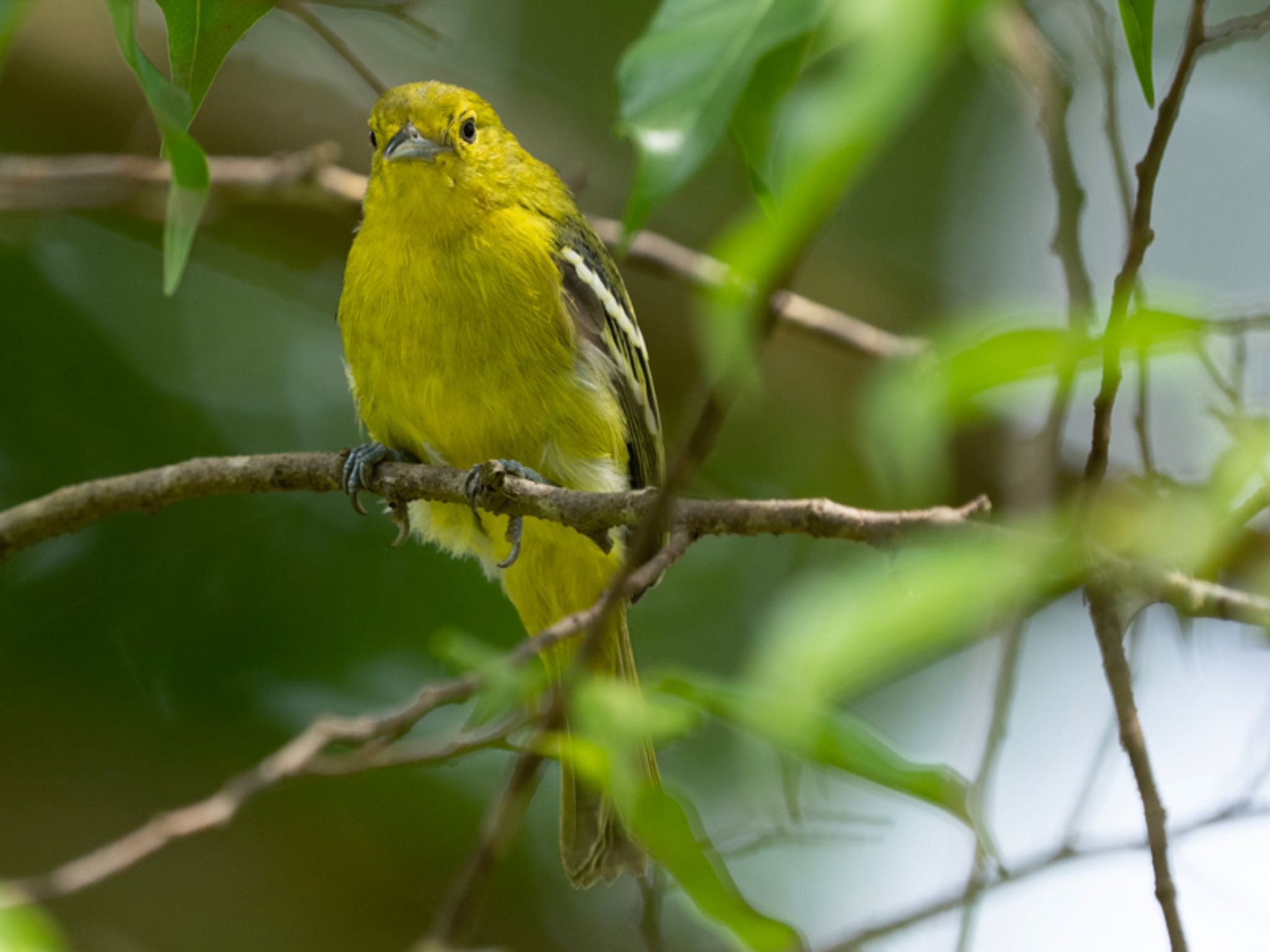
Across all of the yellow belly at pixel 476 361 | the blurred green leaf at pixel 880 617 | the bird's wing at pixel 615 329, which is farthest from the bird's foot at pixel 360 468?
the blurred green leaf at pixel 880 617

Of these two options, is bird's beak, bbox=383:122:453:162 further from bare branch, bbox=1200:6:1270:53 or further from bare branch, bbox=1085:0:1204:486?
bare branch, bbox=1085:0:1204:486

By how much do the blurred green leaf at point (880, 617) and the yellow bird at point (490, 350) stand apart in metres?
2.26

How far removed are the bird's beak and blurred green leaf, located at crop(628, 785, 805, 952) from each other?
2.58m

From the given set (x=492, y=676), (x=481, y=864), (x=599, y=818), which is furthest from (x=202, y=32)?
(x=599, y=818)

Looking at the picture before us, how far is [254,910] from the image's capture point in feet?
19.0

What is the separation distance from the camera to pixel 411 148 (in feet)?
12.4

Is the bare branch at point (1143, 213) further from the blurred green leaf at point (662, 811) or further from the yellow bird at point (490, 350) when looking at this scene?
the yellow bird at point (490, 350)

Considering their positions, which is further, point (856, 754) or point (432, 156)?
point (432, 156)

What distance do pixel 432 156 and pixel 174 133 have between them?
227cm

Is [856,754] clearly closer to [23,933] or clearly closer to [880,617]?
[880,617]

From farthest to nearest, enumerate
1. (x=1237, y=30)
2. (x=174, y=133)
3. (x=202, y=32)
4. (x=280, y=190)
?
(x=280, y=190)
(x=1237, y=30)
(x=202, y=32)
(x=174, y=133)

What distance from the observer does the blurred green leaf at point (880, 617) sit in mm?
1108

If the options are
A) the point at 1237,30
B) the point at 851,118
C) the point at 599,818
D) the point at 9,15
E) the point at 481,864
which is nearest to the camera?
the point at 851,118

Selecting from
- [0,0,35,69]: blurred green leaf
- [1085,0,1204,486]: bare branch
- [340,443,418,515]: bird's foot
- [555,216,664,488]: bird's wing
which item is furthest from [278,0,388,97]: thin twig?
[1085,0,1204,486]: bare branch
